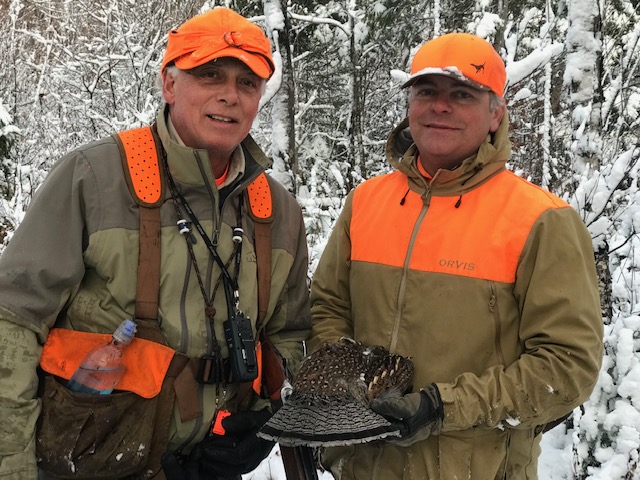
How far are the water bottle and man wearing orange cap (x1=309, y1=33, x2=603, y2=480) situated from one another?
942 mm

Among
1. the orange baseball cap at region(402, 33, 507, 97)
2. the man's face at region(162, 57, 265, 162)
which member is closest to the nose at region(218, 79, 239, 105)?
the man's face at region(162, 57, 265, 162)

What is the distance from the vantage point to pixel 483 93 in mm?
2531

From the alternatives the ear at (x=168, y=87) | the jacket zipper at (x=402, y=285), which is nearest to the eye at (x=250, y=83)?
the ear at (x=168, y=87)

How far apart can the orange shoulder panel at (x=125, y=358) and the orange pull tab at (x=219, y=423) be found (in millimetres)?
326

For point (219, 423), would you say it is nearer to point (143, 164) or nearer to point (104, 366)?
point (104, 366)

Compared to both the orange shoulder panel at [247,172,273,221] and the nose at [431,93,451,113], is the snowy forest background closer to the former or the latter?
the nose at [431,93,451,113]

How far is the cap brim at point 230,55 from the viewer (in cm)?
231

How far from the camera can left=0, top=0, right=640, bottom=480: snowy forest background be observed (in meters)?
4.44

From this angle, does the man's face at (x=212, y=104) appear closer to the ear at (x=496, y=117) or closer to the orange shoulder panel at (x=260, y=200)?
the orange shoulder panel at (x=260, y=200)

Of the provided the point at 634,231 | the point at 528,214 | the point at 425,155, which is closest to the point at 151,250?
the point at 425,155

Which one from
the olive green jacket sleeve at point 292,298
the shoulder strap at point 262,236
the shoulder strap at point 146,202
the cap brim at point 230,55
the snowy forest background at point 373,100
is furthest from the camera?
the snowy forest background at point 373,100

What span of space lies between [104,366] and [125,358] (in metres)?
0.08

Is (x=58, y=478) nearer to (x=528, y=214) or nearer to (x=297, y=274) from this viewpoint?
(x=297, y=274)

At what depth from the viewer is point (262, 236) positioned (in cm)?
258
